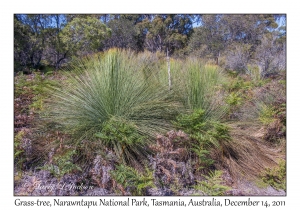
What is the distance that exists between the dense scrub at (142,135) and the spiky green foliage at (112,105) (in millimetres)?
14

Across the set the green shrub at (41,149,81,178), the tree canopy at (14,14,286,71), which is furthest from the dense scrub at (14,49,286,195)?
the tree canopy at (14,14,286,71)

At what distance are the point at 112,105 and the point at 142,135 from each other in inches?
23.0

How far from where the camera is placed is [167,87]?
3.72 m

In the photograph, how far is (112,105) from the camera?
3.20 metres

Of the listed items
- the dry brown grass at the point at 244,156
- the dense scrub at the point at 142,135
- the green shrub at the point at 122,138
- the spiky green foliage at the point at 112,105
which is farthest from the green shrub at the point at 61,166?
the dry brown grass at the point at 244,156

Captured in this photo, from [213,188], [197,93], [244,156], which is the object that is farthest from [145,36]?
[213,188]

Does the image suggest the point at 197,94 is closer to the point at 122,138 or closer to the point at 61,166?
the point at 122,138

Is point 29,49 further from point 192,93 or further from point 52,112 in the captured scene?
point 192,93

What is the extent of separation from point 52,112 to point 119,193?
5.28 feet

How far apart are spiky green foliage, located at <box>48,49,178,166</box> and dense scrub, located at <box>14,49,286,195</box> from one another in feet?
0.05

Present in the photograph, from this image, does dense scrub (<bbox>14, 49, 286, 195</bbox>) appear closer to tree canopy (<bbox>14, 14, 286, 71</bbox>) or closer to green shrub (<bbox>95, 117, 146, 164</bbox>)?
green shrub (<bbox>95, 117, 146, 164</bbox>)

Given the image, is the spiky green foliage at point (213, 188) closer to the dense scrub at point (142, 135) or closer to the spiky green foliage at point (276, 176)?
the dense scrub at point (142, 135)

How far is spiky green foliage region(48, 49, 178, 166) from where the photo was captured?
2.98 metres
